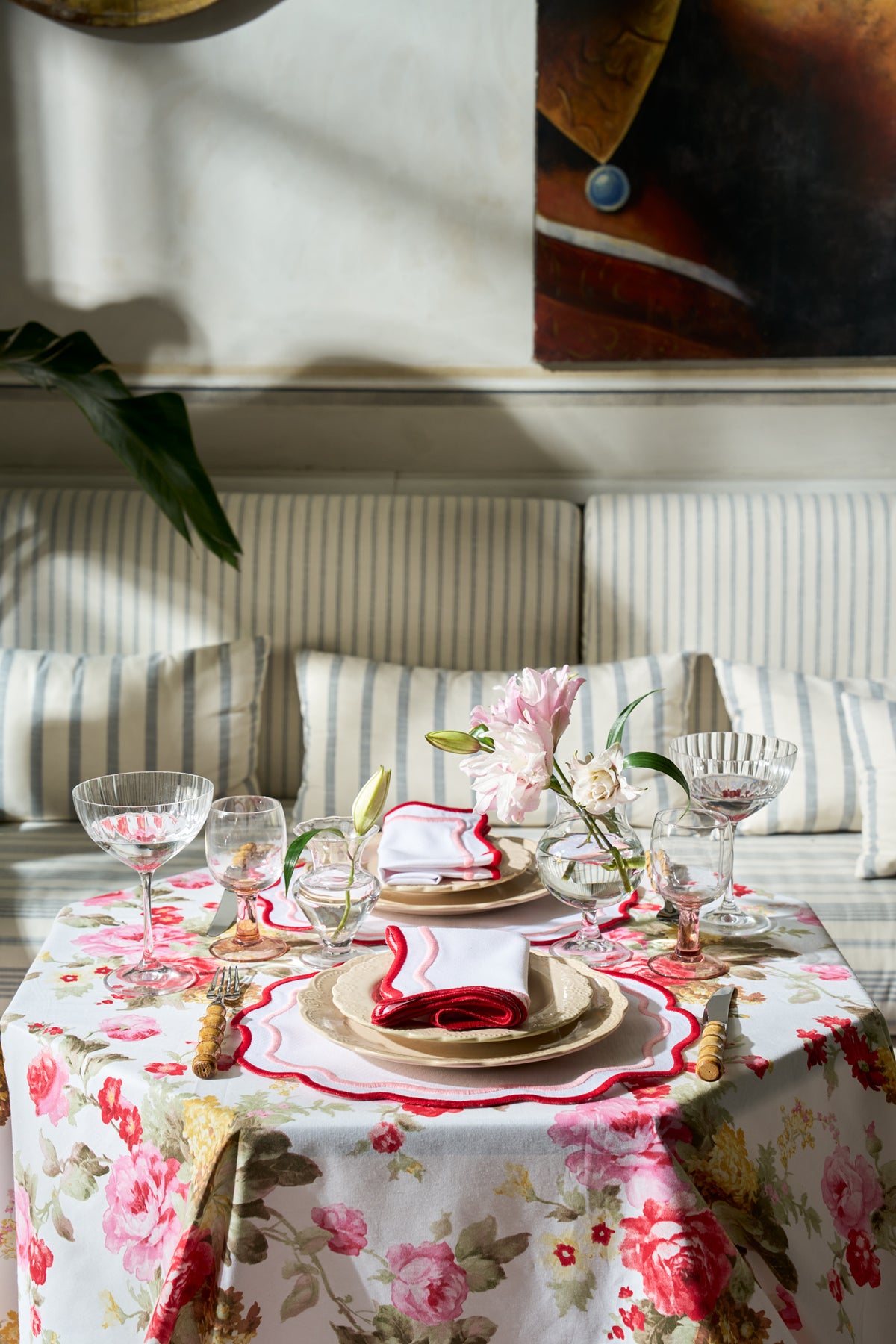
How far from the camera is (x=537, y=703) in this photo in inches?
46.3

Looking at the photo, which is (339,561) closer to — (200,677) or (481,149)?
(200,677)

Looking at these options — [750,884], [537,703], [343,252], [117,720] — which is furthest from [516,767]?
[343,252]

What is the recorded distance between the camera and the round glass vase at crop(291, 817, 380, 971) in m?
1.18

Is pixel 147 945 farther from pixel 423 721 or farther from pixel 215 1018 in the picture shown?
pixel 423 721

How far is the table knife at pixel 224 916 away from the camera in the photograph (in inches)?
52.4

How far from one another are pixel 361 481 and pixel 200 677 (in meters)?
0.66

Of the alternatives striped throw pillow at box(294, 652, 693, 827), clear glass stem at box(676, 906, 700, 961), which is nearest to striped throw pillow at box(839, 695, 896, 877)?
striped throw pillow at box(294, 652, 693, 827)

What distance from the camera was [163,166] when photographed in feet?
8.74

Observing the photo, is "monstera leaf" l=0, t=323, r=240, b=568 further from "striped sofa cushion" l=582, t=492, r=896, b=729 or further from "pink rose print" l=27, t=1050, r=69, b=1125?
"pink rose print" l=27, t=1050, r=69, b=1125

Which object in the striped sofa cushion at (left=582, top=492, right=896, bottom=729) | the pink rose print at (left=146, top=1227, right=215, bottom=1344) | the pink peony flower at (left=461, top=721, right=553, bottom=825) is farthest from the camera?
the striped sofa cushion at (left=582, top=492, right=896, bottom=729)

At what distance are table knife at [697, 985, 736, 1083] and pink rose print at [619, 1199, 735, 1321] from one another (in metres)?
0.11

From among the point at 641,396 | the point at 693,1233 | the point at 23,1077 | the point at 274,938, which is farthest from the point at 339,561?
the point at 693,1233

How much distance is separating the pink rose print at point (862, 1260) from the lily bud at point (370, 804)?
0.59 meters

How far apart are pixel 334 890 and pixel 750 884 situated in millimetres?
1059
